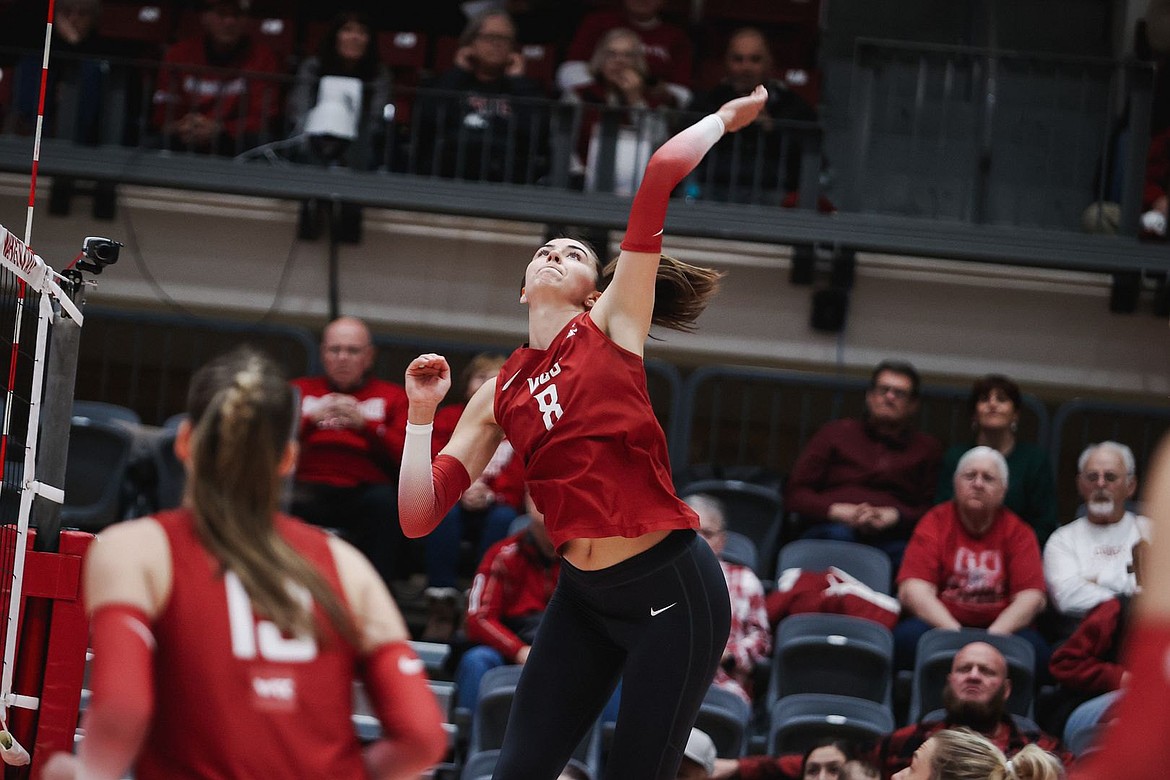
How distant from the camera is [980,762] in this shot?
431cm

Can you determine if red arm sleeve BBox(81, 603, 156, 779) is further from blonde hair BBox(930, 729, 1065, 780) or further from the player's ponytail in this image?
blonde hair BBox(930, 729, 1065, 780)

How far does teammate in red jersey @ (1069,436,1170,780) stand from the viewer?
1854 mm

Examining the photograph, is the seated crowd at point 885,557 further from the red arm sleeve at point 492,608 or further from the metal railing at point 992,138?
the metal railing at point 992,138

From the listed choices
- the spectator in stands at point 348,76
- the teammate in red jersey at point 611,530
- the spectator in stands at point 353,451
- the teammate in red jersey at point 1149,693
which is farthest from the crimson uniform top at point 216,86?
the teammate in red jersey at point 1149,693

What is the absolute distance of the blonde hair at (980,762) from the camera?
4305 mm

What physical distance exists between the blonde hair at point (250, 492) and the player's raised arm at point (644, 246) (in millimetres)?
1245

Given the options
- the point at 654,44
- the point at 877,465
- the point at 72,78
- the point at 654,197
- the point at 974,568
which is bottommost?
the point at 974,568

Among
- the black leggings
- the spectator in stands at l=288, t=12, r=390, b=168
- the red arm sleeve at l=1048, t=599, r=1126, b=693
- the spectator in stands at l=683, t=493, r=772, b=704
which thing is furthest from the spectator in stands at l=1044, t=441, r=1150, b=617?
the spectator in stands at l=288, t=12, r=390, b=168

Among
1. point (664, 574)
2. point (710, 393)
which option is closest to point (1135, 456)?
point (710, 393)

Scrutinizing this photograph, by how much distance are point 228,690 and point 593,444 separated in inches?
55.8

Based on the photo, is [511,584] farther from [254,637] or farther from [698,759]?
[254,637]

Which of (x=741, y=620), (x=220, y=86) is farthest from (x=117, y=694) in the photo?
(x=220, y=86)

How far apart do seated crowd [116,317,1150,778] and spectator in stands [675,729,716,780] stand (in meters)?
0.02

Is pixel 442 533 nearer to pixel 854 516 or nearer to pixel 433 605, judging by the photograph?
pixel 433 605
